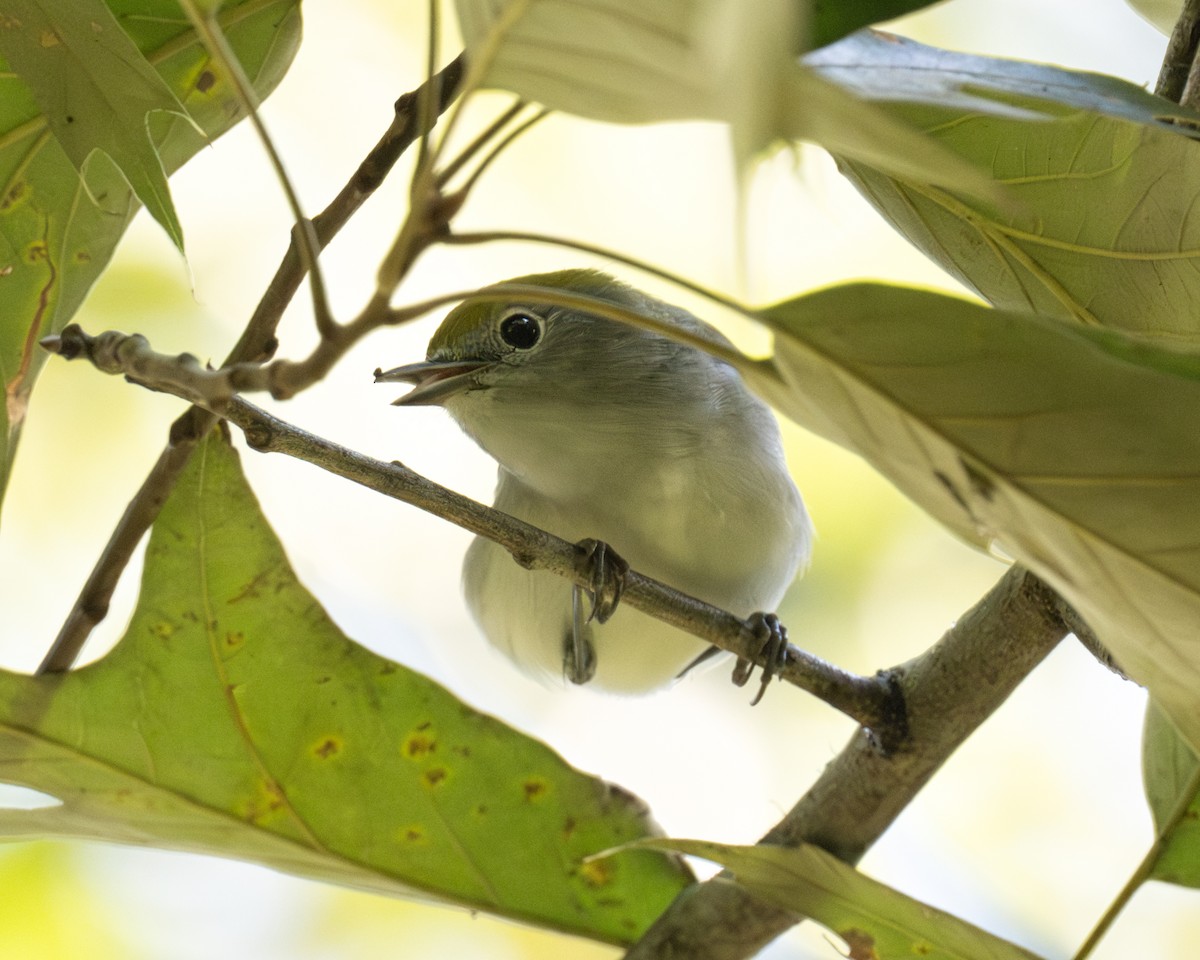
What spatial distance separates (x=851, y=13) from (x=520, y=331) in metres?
0.94

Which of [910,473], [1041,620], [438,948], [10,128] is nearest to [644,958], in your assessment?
[1041,620]

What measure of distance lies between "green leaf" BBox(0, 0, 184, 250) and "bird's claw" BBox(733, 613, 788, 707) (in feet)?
2.30

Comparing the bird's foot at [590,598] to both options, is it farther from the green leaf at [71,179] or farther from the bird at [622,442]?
the green leaf at [71,179]

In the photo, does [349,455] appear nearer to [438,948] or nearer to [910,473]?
[910,473]

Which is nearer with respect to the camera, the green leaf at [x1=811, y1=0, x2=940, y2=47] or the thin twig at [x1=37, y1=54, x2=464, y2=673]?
the green leaf at [x1=811, y1=0, x2=940, y2=47]

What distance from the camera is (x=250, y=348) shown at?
0.98m

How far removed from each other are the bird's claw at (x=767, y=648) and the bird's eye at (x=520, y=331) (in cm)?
48

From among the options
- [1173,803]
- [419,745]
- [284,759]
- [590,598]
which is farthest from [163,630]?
[1173,803]

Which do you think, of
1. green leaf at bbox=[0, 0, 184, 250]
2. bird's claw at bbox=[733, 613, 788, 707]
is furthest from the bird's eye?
green leaf at bbox=[0, 0, 184, 250]

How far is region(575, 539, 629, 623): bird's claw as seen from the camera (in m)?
1.11

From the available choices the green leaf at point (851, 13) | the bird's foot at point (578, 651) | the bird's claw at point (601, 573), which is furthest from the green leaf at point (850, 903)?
the bird's foot at point (578, 651)

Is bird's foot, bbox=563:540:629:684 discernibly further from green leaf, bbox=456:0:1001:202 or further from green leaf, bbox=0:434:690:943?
green leaf, bbox=456:0:1001:202

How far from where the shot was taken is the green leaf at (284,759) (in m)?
1.05

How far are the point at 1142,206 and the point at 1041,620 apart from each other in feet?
1.29
